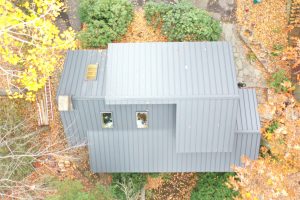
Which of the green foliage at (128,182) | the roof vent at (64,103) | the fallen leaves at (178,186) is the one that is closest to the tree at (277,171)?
the fallen leaves at (178,186)

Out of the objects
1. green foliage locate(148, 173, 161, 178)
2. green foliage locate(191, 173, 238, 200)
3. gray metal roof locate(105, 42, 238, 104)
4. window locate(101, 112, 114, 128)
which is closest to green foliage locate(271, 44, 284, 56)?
gray metal roof locate(105, 42, 238, 104)

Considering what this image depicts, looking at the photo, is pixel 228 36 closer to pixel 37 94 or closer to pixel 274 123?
pixel 274 123

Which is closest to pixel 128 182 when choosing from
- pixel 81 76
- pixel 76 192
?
pixel 76 192

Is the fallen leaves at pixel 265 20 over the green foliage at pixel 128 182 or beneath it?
over

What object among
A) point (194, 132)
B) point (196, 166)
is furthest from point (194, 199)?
point (194, 132)

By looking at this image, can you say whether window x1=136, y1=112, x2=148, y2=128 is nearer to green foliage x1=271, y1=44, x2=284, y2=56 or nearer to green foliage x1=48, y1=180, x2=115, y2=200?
green foliage x1=48, y1=180, x2=115, y2=200

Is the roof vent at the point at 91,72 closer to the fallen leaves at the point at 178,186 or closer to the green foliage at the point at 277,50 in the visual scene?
the fallen leaves at the point at 178,186
